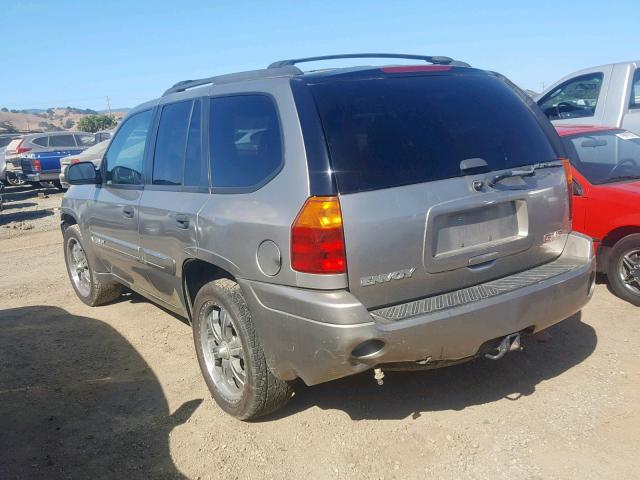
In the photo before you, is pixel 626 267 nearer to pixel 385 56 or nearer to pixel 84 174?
pixel 385 56

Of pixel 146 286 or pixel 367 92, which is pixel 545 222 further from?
pixel 146 286

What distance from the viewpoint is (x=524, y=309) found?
10.0 feet

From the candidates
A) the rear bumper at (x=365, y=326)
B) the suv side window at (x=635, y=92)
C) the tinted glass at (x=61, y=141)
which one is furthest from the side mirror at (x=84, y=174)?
the tinted glass at (x=61, y=141)

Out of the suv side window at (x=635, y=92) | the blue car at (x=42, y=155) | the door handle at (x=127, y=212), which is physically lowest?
→ the blue car at (x=42, y=155)

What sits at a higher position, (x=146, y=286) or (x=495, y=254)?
(x=495, y=254)

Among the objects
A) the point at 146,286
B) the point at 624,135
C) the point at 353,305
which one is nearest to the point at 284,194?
the point at 353,305

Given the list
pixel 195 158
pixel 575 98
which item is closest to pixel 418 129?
pixel 195 158

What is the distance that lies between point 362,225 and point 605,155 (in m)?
4.06

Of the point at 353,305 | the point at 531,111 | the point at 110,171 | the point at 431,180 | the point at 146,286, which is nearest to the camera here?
the point at 353,305

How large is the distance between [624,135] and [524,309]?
12.5ft

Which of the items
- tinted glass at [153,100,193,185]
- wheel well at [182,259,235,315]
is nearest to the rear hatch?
wheel well at [182,259,235,315]

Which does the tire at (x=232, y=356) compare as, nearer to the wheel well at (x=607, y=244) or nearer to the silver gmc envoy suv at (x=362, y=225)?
the silver gmc envoy suv at (x=362, y=225)

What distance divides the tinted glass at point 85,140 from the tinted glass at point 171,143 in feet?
58.9

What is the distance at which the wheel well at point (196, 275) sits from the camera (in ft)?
11.8
